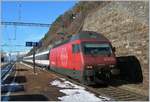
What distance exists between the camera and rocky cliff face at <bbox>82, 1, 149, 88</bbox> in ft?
63.2

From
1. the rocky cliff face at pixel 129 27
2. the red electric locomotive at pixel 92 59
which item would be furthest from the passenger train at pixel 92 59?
the rocky cliff face at pixel 129 27

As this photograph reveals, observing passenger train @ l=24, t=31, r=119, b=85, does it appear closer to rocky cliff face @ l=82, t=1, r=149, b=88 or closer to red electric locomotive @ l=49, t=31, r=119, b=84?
red electric locomotive @ l=49, t=31, r=119, b=84

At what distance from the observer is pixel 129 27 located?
72.1 feet

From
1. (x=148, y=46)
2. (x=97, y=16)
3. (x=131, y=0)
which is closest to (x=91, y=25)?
(x=97, y=16)

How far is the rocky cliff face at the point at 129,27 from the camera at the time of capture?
63.2 ft

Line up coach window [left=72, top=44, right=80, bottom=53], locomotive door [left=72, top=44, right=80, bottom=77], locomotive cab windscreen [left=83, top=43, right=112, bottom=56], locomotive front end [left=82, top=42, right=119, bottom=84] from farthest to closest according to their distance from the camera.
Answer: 1. coach window [left=72, top=44, right=80, bottom=53]
2. locomotive door [left=72, top=44, right=80, bottom=77]
3. locomotive cab windscreen [left=83, top=43, right=112, bottom=56]
4. locomotive front end [left=82, top=42, right=119, bottom=84]

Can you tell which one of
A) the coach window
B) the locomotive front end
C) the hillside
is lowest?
the locomotive front end

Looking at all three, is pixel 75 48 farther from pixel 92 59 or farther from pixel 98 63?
pixel 98 63

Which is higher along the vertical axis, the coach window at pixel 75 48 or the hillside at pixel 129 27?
the hillside at pixel 129 27

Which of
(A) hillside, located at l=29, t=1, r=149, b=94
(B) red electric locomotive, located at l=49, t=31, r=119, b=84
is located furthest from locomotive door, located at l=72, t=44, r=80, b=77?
(A) hillside, located at l=29, t=1, r=149, b=94

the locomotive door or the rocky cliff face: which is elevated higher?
the rocky cliff face

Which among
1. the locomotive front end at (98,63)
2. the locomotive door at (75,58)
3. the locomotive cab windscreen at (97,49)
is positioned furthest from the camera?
the locomotive door at (75,58)

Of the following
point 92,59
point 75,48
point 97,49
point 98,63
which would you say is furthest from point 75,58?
point 98,63

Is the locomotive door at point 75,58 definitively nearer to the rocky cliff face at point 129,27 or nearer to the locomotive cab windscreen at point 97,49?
the locomotive cab windscreen at point 97,49
